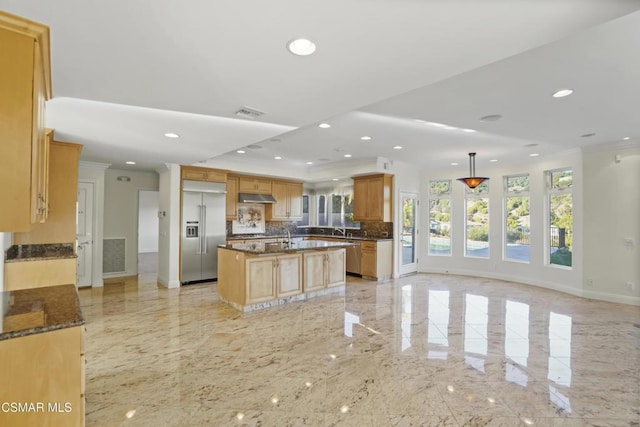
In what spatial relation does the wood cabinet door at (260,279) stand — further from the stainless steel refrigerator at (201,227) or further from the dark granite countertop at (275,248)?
the stainless steel refrigerator at (201,227)

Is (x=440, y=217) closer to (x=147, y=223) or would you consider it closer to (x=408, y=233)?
(x=408, y=233)

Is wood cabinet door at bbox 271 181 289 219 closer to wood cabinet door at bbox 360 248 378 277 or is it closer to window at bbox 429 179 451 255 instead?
wood cabinet door at bbox 360 248 378 277

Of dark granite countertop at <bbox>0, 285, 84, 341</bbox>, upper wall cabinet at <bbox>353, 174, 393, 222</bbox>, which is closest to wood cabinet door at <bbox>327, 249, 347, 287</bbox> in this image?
upper wall cabinet at <bbox>353, 174, 393, 222</bbox>

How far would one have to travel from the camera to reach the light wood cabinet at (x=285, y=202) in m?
8.03

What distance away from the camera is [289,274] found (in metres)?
5.05

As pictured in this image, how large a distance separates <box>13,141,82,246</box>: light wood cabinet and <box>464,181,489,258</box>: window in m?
7.78

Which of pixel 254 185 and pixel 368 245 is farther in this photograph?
pixel 254 185

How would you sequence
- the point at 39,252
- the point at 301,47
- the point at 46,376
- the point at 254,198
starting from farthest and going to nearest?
1. the point at 254,198
2. the point at 39,252
3. the point at 301,47
4. the point at 46,376

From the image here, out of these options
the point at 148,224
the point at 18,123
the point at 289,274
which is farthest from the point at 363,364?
the point at 148,224

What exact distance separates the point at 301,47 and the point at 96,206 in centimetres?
597

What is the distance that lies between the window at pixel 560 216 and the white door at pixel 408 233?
8.92 feet

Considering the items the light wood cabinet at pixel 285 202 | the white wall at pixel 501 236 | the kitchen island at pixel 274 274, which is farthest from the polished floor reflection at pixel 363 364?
the light wood cabinet at pixel 285 202

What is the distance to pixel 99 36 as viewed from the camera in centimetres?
178

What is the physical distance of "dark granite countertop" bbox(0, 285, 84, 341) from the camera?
5.30 feet
